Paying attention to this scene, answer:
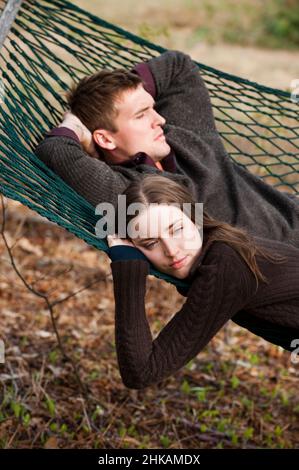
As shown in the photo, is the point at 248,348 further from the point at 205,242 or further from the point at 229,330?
the point at 205,242

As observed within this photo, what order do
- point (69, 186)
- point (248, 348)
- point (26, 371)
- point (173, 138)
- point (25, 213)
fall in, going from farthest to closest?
point (25, 213) < point (248, 348) < point (26, 371) < point (173, 138) < point (69, 186)

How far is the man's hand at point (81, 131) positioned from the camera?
89.7 inches

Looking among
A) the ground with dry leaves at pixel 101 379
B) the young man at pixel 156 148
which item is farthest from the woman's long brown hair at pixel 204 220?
the ground with dry leaves at pixel 101 379

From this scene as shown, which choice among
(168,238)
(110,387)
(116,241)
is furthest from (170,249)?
(110,387)

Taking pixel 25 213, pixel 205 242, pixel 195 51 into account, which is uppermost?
pixel 195 51

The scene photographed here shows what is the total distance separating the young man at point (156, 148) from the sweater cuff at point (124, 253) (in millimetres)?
236

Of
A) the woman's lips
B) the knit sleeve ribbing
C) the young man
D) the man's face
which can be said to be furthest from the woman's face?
the knit sleeve ribbing

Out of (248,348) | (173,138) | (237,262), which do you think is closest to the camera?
(237,262)

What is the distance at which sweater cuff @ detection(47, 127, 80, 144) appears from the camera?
7.24 ft

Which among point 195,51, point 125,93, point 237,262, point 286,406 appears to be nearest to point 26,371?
point 286,406

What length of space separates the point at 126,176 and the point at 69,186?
0.16 m

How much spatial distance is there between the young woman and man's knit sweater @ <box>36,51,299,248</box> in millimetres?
224

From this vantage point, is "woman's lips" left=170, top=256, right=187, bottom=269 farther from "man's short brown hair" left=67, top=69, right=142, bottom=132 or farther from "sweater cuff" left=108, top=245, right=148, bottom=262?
"man's short brown hair" left=67, top=69, right=142, bottom=132

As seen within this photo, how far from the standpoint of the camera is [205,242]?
1.88m
